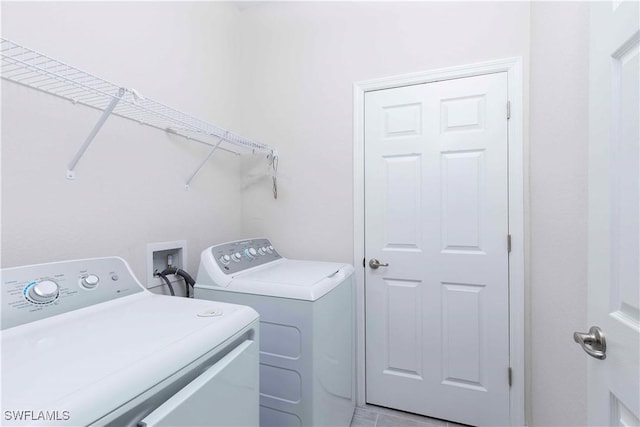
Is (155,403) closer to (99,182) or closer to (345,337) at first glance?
(99,182)

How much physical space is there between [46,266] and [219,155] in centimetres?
129

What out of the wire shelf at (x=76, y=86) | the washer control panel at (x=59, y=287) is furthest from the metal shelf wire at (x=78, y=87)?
the washer control panel at (x=59, y=287)

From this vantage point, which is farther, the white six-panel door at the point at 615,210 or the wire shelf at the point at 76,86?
the wire shelf at the point at 76,86

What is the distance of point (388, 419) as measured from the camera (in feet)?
6.27

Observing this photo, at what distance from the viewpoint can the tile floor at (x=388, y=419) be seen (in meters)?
1.86

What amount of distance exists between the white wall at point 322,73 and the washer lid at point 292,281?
39 cm

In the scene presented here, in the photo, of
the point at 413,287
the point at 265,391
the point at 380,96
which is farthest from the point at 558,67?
the point at 265,391

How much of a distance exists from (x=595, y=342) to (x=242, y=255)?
5.08ft

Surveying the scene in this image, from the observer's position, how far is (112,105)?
1098 millimetres

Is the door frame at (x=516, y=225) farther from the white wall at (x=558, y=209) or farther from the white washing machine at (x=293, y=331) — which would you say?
the white washing machine at (x=293, y=331)

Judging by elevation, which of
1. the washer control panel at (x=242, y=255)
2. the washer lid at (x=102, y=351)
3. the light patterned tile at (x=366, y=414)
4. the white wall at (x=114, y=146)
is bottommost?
the light patterned tile at (x=366, y=414)

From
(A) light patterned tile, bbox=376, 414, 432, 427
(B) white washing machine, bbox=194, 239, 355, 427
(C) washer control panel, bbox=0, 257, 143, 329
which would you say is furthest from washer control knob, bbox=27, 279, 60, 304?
(A) light patterned tile, bbox=376, 414, 432, 427

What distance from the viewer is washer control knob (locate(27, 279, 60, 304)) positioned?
91cm

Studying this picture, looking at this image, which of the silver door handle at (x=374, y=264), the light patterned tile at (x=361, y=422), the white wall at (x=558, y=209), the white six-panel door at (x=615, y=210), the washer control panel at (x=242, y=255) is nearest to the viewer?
the white six-panel door at (x=615, y=210)
